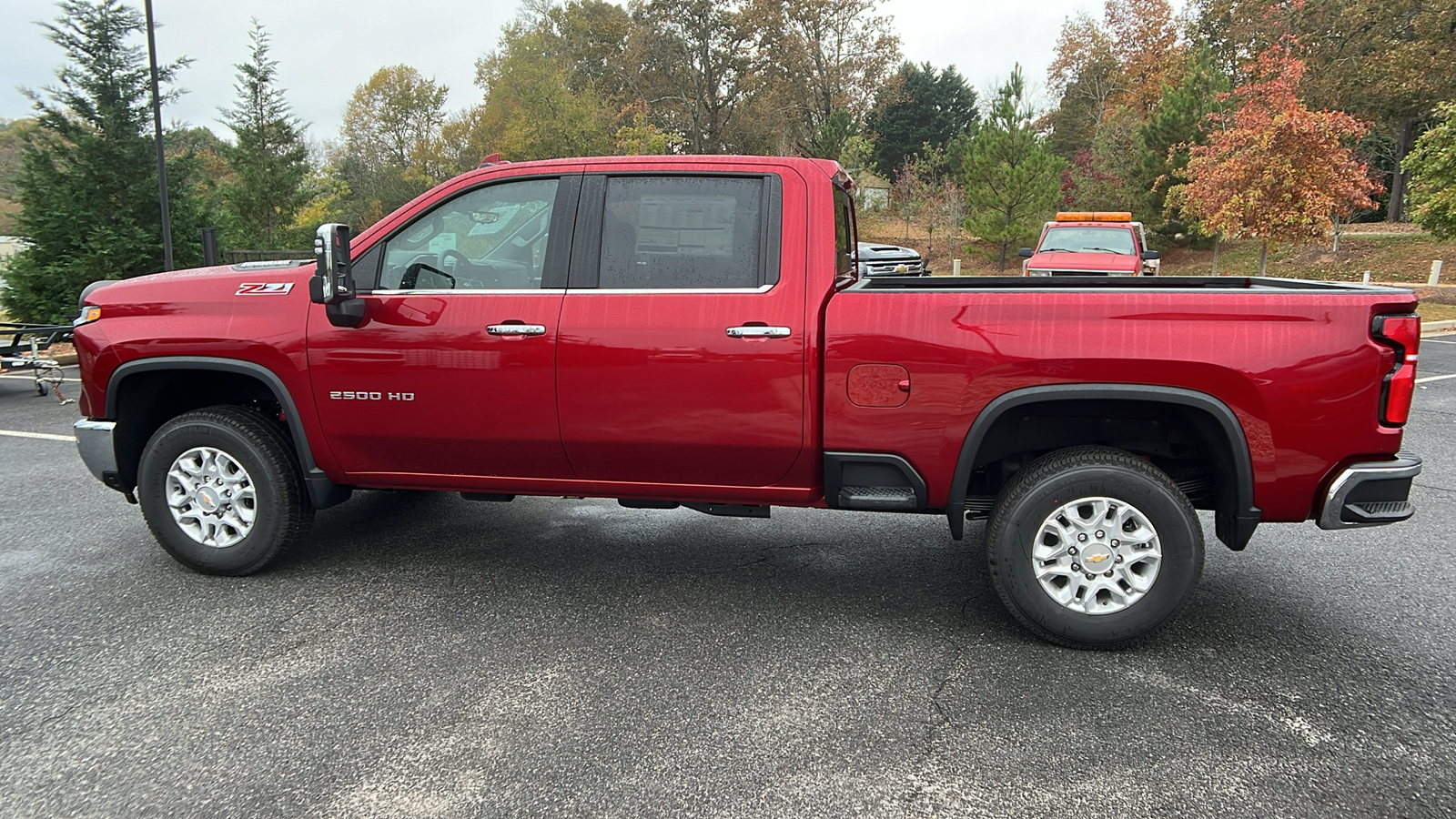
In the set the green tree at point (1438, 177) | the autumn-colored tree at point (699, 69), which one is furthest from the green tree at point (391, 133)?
the green tree at point (1438, 177)

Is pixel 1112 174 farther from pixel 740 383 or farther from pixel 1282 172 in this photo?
pixel 740 383

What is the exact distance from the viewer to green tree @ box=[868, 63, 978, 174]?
164 feet

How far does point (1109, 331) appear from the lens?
10.8ft

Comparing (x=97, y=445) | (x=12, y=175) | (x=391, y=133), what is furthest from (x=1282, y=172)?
(x=391, y=133)

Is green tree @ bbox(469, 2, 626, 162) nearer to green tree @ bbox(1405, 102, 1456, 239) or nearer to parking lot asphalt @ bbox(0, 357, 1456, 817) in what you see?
green tree @ bbox(1405, 102, 1456, 239)

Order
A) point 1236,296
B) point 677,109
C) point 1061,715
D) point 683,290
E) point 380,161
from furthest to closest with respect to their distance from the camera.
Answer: point 380,161 → point 677,109 → point 683,290 → point 1236,296 → point 1061,715

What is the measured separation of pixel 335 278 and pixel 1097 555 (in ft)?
10.7

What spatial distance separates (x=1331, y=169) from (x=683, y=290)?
2215 cm

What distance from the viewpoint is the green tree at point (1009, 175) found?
27.6 metres

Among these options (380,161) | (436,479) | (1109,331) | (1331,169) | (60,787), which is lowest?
(60,787)

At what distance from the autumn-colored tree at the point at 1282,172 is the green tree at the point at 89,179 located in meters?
22.4

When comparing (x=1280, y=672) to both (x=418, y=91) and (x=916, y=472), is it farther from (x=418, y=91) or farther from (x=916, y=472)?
(x=418, y=91)

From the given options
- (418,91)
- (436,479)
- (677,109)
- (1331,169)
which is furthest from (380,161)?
(436,479)

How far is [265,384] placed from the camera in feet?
13.7
